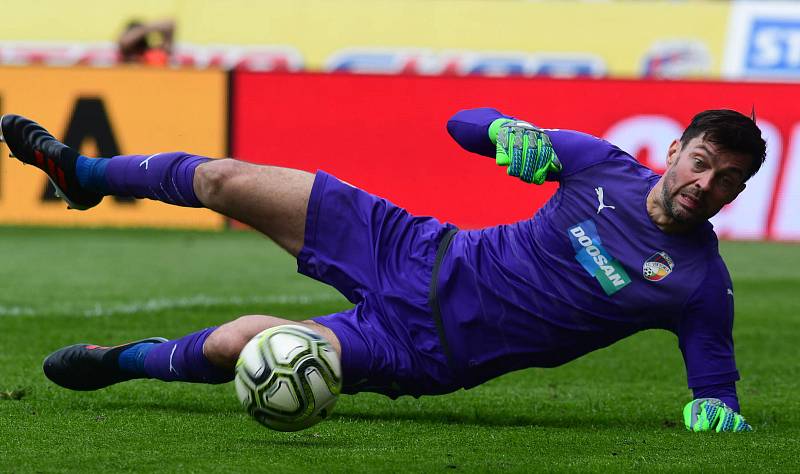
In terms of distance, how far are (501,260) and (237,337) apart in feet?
3.55

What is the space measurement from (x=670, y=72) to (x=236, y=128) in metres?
11.2

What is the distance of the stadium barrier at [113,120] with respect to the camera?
1491 cm

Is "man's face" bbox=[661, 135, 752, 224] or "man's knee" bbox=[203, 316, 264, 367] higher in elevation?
"man's face" bbox=[661, 135, 752, 224]

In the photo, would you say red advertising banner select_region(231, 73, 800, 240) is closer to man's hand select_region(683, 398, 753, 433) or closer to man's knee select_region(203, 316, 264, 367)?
man's hand select_region(683, 398, 753, 433)

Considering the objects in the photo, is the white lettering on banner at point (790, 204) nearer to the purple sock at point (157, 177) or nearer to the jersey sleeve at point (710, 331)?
the jersey sleeve at point (710, 331)

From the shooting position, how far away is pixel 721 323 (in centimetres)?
525

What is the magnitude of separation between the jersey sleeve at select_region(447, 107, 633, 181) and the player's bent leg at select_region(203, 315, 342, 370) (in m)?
0.97

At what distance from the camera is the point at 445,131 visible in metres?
15.5

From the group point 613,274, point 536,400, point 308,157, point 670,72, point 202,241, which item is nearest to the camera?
point 613,274

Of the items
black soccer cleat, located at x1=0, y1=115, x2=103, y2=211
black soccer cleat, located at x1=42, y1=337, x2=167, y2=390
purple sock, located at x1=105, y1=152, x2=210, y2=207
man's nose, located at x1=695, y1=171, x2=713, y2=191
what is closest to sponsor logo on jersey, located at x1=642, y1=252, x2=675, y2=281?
man's nose, located at x1=695, y1=171, x2=713, y2=191

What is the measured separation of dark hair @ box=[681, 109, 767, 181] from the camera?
4953 mm

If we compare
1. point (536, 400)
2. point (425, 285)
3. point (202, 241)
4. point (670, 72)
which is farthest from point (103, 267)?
point (670, 72)

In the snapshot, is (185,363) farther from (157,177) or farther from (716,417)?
(716,417)

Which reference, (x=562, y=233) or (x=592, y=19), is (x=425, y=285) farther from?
(x=592, y=19)
